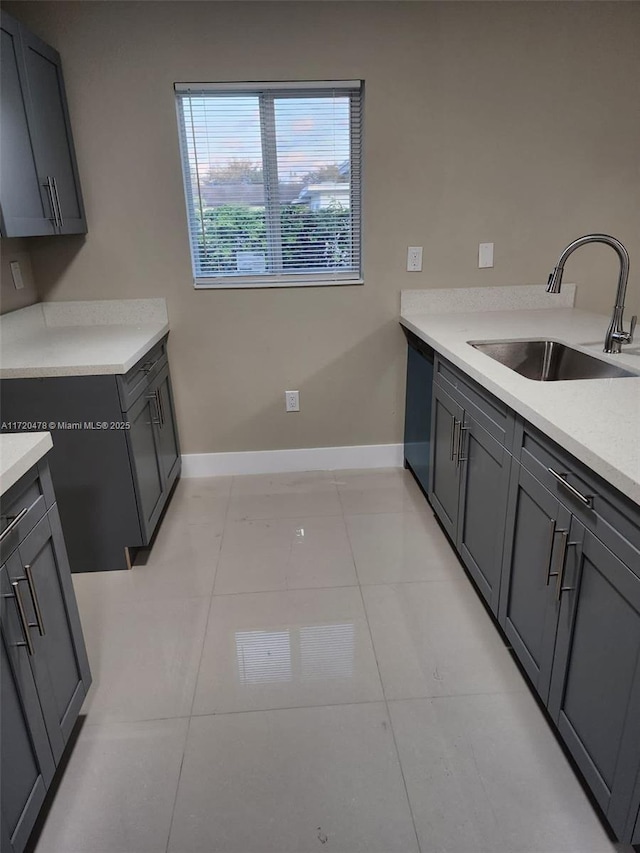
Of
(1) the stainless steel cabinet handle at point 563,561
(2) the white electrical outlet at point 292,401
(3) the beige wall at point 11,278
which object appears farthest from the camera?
(2) the white electrical outlet at point 292,401

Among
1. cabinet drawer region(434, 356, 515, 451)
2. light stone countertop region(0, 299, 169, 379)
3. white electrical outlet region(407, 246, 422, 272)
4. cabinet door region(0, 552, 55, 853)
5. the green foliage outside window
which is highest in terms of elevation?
the green foliage outside window

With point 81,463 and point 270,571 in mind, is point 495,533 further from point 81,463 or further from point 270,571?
point 81,463

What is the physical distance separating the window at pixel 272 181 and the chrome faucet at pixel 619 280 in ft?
4.05

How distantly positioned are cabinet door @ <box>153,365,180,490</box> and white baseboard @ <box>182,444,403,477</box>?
0.51ft

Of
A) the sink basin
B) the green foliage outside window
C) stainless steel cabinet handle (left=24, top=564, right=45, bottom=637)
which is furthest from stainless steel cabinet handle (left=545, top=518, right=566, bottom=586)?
the green foliage outside window

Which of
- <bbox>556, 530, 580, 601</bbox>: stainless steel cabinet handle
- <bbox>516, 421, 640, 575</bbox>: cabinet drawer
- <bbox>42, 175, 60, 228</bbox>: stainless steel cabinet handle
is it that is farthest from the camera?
<bbox>42, 175, 60, 228</bbox>: stainless steel cabinet handle

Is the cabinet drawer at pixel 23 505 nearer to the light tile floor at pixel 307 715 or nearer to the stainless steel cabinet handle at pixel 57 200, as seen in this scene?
the light tile floor at pixel 307 715

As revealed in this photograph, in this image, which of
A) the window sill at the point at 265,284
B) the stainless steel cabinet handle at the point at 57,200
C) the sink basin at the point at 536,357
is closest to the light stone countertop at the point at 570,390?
the sink basin at the point at 536,357

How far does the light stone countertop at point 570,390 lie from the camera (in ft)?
3.83

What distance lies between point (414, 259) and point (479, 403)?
1256mm

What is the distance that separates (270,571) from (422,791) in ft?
3.58

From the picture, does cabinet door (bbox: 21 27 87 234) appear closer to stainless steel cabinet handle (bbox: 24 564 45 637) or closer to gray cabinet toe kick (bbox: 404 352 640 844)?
stainless steel cabinet handle (bbox: 24 564 45 637)

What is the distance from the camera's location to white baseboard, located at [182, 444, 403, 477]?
3205 mm

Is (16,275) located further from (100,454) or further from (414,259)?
(414,259)
